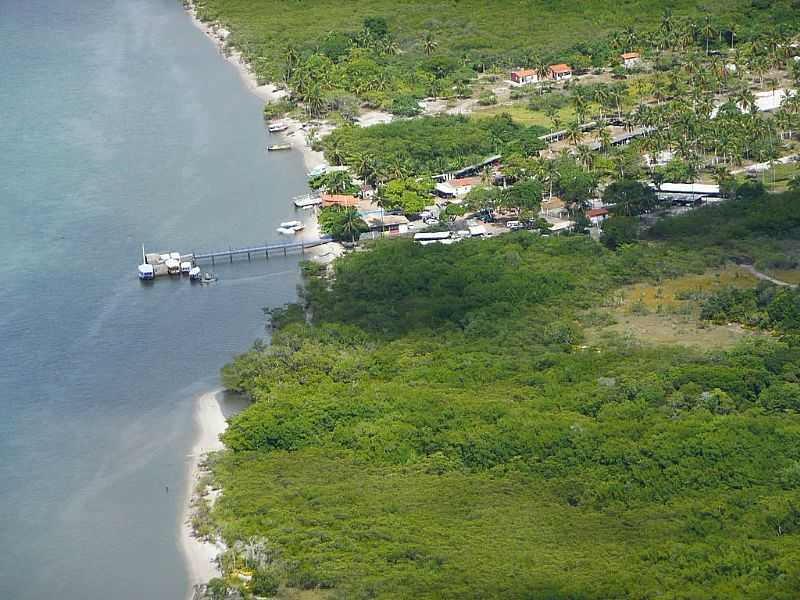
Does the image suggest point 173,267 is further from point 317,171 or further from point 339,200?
point 317,171

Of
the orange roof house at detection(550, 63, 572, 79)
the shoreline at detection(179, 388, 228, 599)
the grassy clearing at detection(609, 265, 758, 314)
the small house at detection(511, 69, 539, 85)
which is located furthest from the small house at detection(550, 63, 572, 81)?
the shoreline at detection(179, 388, 228, 599)

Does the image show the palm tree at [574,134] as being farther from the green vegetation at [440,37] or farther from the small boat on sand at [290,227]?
the small boat on sand at [290,227]

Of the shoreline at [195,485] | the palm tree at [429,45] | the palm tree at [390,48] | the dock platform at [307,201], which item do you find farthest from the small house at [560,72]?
the shoreline at [195,485]

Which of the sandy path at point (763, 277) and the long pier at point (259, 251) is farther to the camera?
the long pier at point (259, 251)

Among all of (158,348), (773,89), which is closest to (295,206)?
(158,348)

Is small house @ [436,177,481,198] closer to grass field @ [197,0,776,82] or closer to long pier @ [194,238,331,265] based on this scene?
long pier @ [194,238,331,265]
